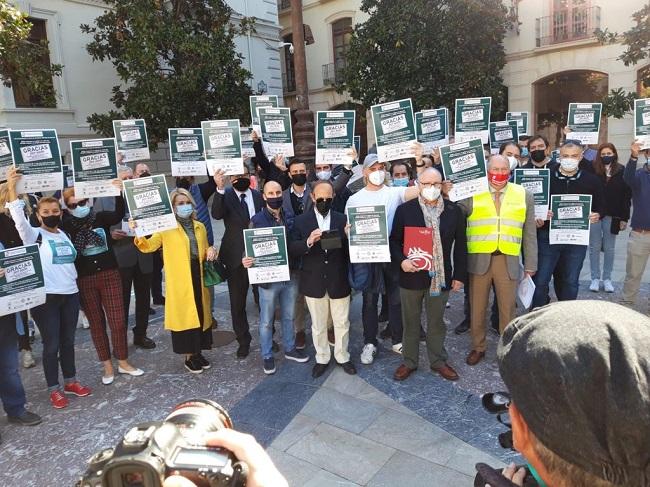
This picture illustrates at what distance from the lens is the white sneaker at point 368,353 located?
510cm

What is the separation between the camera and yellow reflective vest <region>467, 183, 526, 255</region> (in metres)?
4.71

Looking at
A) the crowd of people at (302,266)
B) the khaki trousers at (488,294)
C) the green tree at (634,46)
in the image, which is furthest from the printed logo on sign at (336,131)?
the green tree at (634,46)

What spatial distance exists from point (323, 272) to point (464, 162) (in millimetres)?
1618

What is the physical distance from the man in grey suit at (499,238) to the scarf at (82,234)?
3.42 metres

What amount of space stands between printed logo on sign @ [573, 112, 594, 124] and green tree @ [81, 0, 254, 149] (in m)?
8.97

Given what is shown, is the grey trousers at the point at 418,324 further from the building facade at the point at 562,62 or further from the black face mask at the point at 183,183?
the building facade at the point at 562,62

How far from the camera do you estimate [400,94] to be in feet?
52.4

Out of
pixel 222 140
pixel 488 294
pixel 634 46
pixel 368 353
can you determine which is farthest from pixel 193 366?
pixel 634 46

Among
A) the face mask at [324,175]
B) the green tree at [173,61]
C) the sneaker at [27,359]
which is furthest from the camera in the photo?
the green tree at [173,61]

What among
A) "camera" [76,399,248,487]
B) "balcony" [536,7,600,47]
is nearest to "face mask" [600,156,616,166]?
"camera" [76,399,248,487]

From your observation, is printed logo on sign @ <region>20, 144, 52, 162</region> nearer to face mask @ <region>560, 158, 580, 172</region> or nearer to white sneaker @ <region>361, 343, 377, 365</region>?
white sneaker @ <region>361, 343, 377, 365</region>

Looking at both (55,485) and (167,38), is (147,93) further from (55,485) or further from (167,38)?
(55,485)

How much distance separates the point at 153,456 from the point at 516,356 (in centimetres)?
72

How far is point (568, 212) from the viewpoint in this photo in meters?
5.25
